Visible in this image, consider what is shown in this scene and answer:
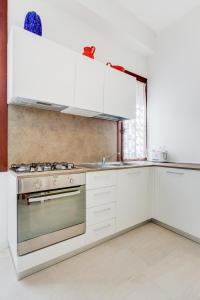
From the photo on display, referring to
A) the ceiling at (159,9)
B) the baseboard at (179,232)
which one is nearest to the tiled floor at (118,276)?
the baseboard at (179,232)

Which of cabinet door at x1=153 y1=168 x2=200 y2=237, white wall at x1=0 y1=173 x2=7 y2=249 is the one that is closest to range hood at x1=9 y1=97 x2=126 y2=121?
white wall at x1=0 y1=173 x2=7 y2=249

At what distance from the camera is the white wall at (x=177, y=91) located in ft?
8.59

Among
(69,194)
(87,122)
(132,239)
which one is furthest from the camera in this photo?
(87,122)

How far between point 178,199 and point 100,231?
1050 mm

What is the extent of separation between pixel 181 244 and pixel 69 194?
1.42 metres

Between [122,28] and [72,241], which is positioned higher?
[122,28]

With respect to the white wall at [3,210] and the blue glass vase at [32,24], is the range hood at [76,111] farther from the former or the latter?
the white wall at [3,210]

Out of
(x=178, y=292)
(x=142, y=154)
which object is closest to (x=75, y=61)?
(x=142, y=154)

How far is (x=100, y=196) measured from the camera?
76.2 inches

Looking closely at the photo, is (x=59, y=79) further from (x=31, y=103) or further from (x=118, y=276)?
(x=118, y=276)

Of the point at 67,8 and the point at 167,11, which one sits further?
the point at 167,11

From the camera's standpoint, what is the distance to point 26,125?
1.97m

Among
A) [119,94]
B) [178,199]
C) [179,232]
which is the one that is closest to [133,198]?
[178,199]

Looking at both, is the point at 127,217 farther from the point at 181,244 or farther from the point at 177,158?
the point at 177,158
